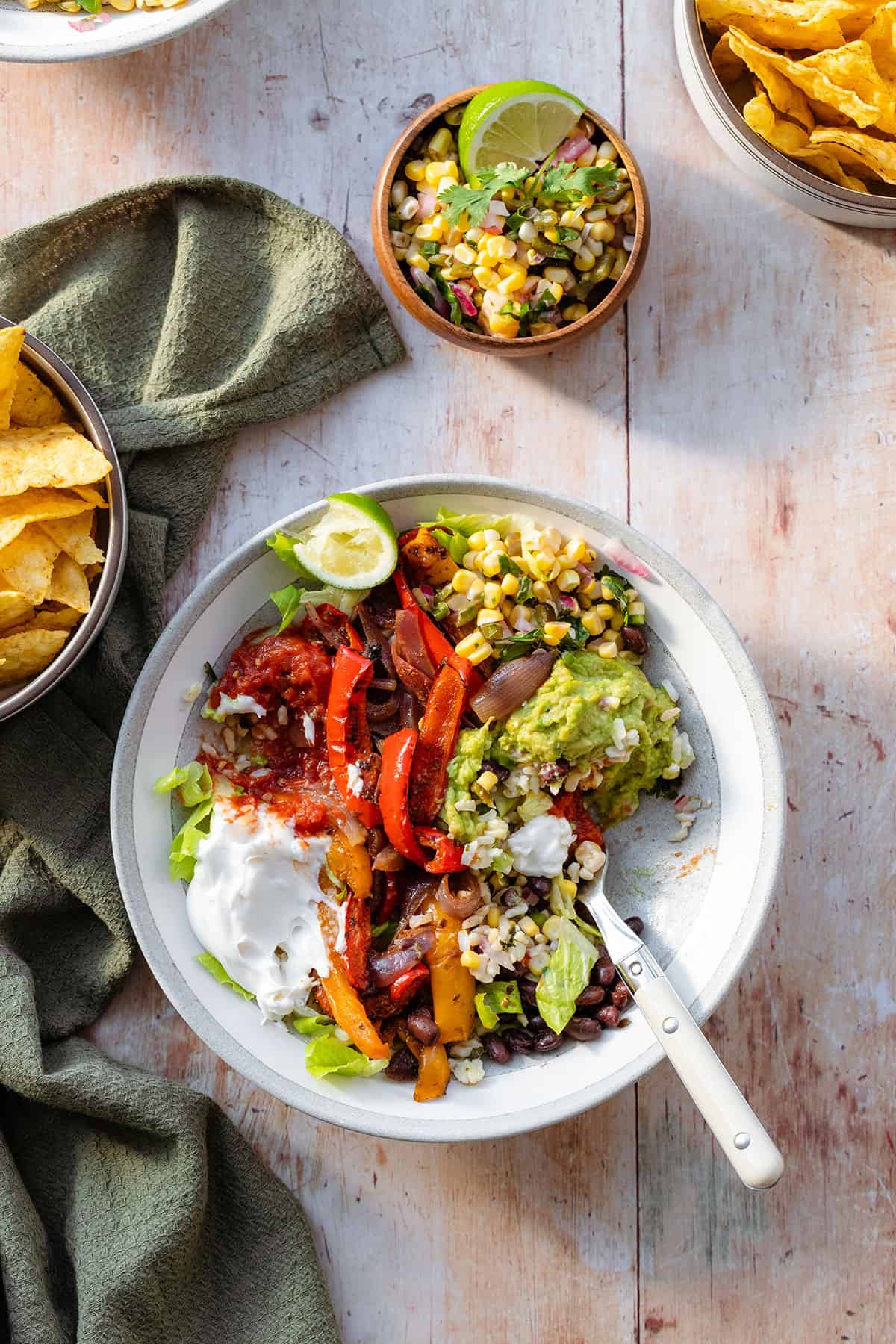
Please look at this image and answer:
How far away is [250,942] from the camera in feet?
8.79

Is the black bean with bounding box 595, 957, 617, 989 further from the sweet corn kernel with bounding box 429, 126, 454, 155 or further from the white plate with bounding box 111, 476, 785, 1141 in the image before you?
the sweet corn kernel with bounding box 429, 126, 454, 155

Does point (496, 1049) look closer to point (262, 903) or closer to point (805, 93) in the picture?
point (262, 903)

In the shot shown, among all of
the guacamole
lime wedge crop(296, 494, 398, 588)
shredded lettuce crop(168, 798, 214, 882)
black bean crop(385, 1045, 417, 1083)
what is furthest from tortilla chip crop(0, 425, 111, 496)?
black bean crop(385, 1045, 417, 1083)

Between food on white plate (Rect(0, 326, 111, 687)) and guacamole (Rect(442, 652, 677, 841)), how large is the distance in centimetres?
97

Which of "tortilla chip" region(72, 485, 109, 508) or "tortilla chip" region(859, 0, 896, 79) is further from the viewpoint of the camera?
"tortilla chip" region(72, 485, 109, 508)

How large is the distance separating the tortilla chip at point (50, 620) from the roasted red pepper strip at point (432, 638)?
0.76 meters

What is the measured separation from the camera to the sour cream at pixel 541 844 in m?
2.66

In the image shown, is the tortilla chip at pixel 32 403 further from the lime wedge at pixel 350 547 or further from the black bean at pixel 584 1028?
the black bean at pixel 584 1028

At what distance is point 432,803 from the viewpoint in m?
2.69

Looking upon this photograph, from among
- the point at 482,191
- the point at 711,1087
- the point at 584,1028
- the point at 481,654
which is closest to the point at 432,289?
the point at 482,191

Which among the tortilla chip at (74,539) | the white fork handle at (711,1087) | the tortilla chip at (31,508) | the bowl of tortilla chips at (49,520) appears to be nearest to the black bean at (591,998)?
the white fork handle at (711,1087)

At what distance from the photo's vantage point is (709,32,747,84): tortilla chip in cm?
282

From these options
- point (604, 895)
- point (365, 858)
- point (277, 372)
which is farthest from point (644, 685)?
point (277, 372)

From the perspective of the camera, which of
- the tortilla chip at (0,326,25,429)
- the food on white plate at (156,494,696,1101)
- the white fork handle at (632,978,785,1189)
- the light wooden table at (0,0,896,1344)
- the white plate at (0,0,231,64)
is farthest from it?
the light wooden table at (0,0,896,1344)
